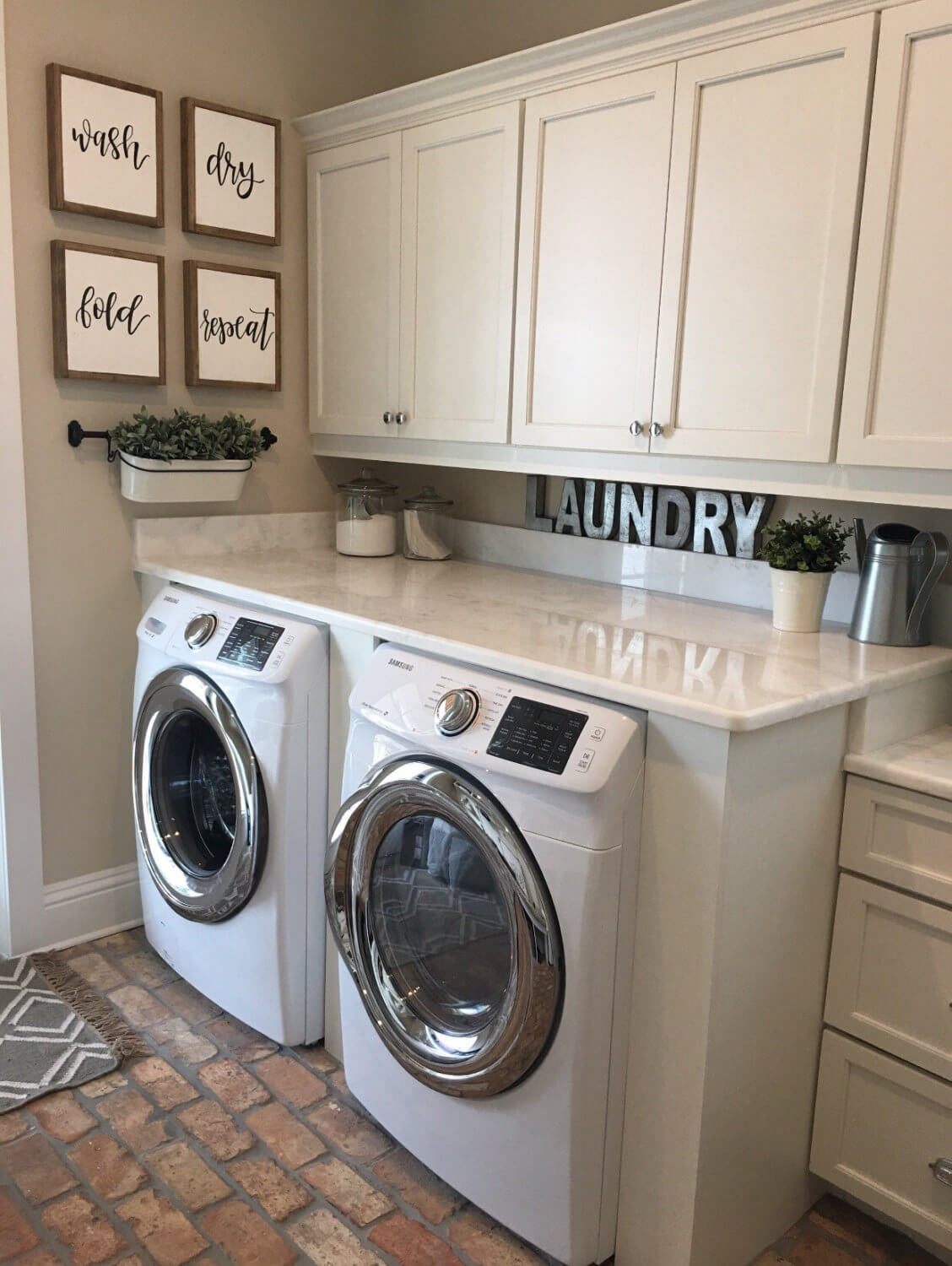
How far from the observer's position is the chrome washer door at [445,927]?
5.32 feet

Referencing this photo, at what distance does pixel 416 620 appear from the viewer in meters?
2.02

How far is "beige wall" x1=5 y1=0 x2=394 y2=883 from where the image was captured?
239 cm

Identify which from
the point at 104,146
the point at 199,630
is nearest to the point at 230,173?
the point at 104,146

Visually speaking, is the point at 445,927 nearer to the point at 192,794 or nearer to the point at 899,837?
the point at 899,837

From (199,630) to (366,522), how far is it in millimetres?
693

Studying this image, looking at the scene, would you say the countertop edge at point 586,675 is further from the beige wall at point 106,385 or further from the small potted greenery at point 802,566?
the beige wall at point 106,385

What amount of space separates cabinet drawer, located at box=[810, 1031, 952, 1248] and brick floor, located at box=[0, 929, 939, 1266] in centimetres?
12

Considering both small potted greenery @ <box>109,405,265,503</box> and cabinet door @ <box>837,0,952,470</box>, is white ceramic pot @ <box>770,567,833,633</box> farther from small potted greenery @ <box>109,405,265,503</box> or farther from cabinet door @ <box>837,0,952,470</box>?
small potted greenery @ <box>109,405,265,503</box>

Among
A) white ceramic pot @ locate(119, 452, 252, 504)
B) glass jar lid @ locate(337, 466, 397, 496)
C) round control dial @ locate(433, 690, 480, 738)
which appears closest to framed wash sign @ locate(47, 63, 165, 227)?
white ceramic pot @ locate(119, 452, 252, 504)

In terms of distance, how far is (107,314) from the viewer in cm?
251

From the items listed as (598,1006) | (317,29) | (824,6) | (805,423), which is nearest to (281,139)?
(317,29)

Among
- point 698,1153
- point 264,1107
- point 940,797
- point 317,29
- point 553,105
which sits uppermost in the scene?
Answer: point 317,29

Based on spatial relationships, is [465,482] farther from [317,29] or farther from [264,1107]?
[264,1107]

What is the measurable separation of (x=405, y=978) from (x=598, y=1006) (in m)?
0.45
